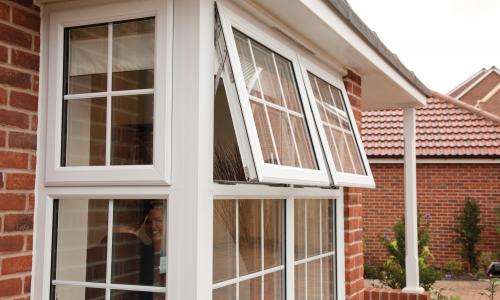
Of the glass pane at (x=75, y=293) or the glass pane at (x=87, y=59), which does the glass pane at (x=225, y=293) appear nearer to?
the glass pane at (x=75, y=293)

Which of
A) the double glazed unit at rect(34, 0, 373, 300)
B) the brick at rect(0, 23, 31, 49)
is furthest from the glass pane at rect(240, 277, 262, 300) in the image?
the brick at rect(0, 23, 31, 49)

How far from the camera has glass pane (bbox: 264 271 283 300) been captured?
3.35 metres

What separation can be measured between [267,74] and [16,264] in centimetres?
169

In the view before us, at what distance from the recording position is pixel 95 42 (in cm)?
291

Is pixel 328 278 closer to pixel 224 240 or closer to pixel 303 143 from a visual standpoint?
pixel 303 143

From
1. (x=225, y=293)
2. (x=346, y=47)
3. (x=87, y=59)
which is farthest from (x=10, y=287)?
(x=346, y=47)

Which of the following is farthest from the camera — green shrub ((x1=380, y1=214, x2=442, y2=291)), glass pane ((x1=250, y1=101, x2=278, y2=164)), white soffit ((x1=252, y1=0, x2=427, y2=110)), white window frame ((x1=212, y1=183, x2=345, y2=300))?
green shrub ((x1=380, y1=214, x2=442, y2=291))

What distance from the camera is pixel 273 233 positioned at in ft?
11.3

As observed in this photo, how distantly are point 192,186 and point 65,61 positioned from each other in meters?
1.00

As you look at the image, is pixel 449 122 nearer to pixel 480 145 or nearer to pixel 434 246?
pixel 480 145

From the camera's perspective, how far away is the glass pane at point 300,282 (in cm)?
380

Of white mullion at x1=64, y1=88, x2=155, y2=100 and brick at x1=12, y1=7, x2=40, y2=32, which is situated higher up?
brick at x1=12, y1=7, x2=40, y2=32

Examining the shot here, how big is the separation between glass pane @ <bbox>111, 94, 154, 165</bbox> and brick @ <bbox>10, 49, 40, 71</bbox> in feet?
1.50

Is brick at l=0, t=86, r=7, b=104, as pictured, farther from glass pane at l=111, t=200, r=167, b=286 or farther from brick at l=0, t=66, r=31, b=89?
glass pane at l=111, t=200, r=167, b=286
